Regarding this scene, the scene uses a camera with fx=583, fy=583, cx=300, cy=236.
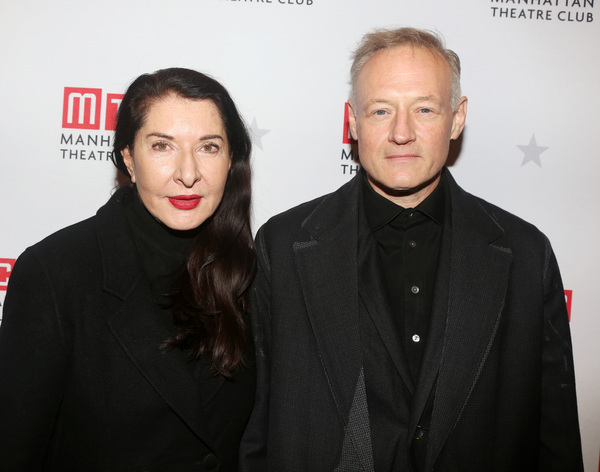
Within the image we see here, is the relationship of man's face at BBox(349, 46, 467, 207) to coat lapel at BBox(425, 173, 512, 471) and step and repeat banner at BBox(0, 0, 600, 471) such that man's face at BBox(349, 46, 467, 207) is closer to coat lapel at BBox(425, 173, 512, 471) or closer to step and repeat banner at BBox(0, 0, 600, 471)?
coat lapel at BBox(425, 173, 512, 471)

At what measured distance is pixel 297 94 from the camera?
2.62m

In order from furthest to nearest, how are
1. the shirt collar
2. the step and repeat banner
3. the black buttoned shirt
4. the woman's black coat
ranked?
the step and repeat banner < the shirt collar < the black buttoned shirt < the woman's black coat

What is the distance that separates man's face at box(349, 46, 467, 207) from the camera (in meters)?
2.00

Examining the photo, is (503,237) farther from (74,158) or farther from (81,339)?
(74,158)

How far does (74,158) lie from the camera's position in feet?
8.57

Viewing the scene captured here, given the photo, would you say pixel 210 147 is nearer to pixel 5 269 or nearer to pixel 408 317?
pixel 408 317

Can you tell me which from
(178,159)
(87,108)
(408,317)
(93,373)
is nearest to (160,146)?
(178,159)

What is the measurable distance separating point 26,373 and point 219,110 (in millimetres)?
1024

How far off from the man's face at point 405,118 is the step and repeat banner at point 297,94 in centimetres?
58

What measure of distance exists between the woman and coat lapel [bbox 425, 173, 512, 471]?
2.21 ft

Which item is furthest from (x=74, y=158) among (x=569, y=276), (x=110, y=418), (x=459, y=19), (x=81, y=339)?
(x=569, y=276)

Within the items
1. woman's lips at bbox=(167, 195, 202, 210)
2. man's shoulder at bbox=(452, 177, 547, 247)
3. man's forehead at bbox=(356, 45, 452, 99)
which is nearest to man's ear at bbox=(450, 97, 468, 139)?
man's forehead at bbox=(356, 45, 452, 99)

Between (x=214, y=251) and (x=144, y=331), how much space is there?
403 millimetres

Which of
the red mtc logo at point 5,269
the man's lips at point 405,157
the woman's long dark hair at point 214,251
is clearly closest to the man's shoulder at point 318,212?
the woman's long dark hair at point 214,251
